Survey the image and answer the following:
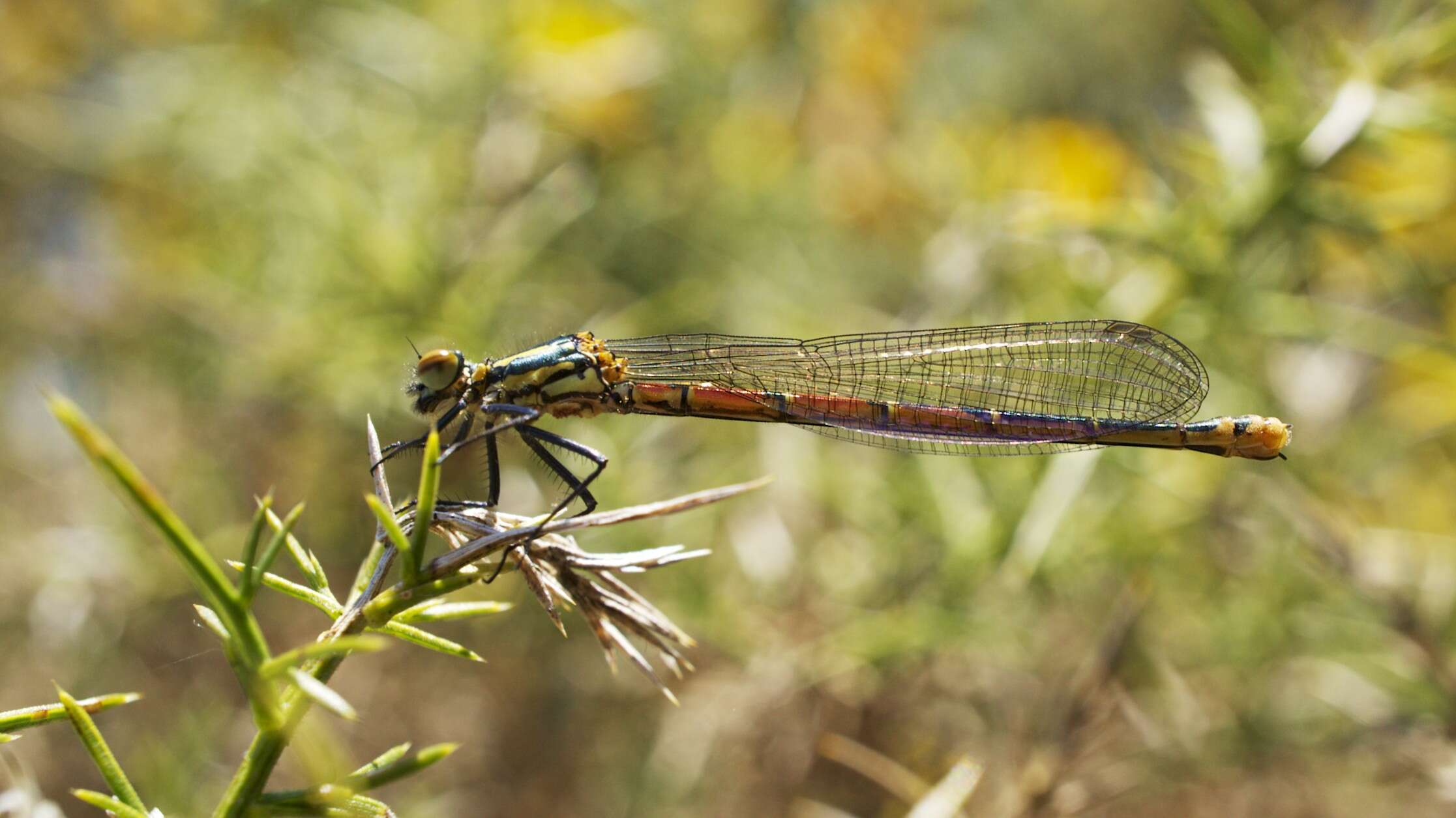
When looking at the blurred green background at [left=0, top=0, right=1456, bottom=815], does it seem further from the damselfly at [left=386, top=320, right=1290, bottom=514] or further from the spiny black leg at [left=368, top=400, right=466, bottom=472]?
the spiny black leg at [left=368, top=400, right=466, bottom=472]

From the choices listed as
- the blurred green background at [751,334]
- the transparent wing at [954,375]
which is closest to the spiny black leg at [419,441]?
the blurred green background at [751,334]

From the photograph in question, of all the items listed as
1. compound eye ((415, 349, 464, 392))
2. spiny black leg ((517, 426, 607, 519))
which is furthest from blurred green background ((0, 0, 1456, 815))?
compound eye ((415, 349, 464, 392))

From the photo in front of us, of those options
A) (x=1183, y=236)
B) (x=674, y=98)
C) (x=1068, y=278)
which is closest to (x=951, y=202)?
(x=674, y=98)

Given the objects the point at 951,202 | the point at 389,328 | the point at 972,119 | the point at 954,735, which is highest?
the point at 972,119

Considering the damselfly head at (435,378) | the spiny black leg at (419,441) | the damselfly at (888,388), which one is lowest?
the spiny black leg at (419,441)

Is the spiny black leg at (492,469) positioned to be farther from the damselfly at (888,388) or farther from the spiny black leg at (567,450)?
the spiny black leg at (567,450)

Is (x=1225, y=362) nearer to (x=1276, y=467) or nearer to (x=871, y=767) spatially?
(x=1276, y=467)

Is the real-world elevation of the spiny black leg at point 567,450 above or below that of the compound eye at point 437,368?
below

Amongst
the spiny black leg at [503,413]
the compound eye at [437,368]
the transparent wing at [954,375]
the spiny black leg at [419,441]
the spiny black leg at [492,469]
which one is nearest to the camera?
the spiny black leg at [419,441]
